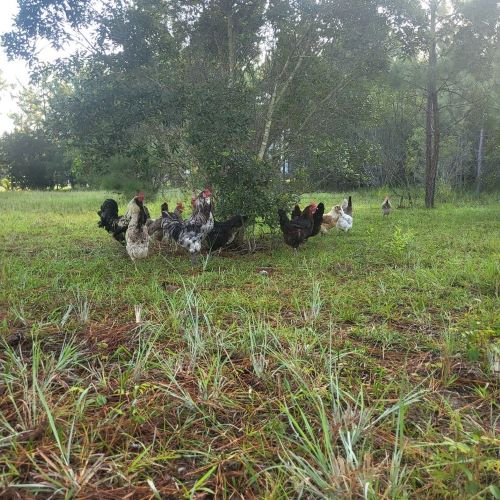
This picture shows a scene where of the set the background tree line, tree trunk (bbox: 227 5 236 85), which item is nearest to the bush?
the background tree line

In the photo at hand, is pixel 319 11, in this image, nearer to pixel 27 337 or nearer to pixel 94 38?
pixel 94 38

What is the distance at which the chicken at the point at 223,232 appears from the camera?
597 cm

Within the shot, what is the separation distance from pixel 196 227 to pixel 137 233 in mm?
782

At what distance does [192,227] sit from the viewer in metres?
5.68

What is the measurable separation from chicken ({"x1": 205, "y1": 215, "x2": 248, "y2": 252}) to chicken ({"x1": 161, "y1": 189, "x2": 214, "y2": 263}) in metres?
0.12

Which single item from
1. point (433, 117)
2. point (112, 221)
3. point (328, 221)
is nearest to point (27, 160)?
point (433, 117)

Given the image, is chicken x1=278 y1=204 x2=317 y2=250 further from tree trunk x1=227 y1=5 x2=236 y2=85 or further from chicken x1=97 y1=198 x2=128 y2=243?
chicken x1=97 y1=198 x2=128 y2=243

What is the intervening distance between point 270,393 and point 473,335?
4.07 feet

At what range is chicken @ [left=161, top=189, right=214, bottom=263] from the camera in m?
5.55

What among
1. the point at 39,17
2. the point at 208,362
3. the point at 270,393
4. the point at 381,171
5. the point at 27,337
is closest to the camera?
Result: the point at 270,393

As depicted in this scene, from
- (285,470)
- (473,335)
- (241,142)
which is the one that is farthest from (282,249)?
(285,470)

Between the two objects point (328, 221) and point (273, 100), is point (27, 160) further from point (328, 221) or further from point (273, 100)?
point (273, 100)

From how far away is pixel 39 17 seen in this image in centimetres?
515

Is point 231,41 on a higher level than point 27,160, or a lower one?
lower
